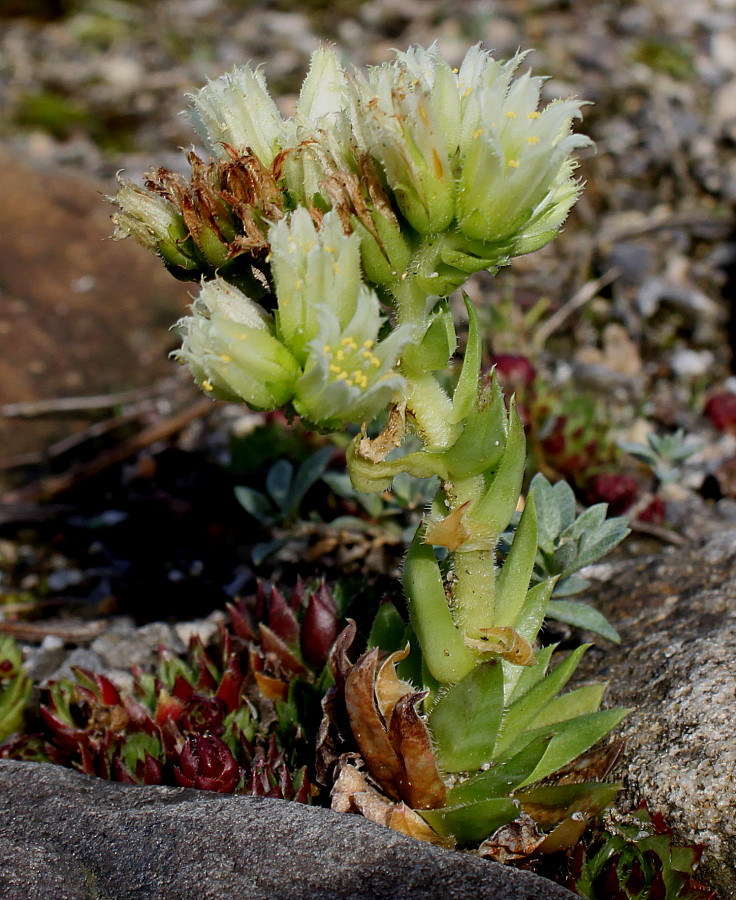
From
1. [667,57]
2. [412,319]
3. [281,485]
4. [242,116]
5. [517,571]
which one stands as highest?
[242,116]

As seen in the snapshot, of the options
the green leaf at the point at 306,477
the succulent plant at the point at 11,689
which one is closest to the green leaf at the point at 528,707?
the green leaf at the point at 306,477

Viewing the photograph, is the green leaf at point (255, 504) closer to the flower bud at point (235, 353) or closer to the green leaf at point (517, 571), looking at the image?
the green leaf at point (517, 571)

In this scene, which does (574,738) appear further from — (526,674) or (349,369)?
(349,369)

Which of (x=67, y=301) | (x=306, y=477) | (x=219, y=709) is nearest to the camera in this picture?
(x=219, y=709)

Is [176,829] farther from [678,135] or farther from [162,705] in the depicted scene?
[678,135]

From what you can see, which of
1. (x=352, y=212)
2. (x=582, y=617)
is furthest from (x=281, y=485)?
(x=352, y=212)
